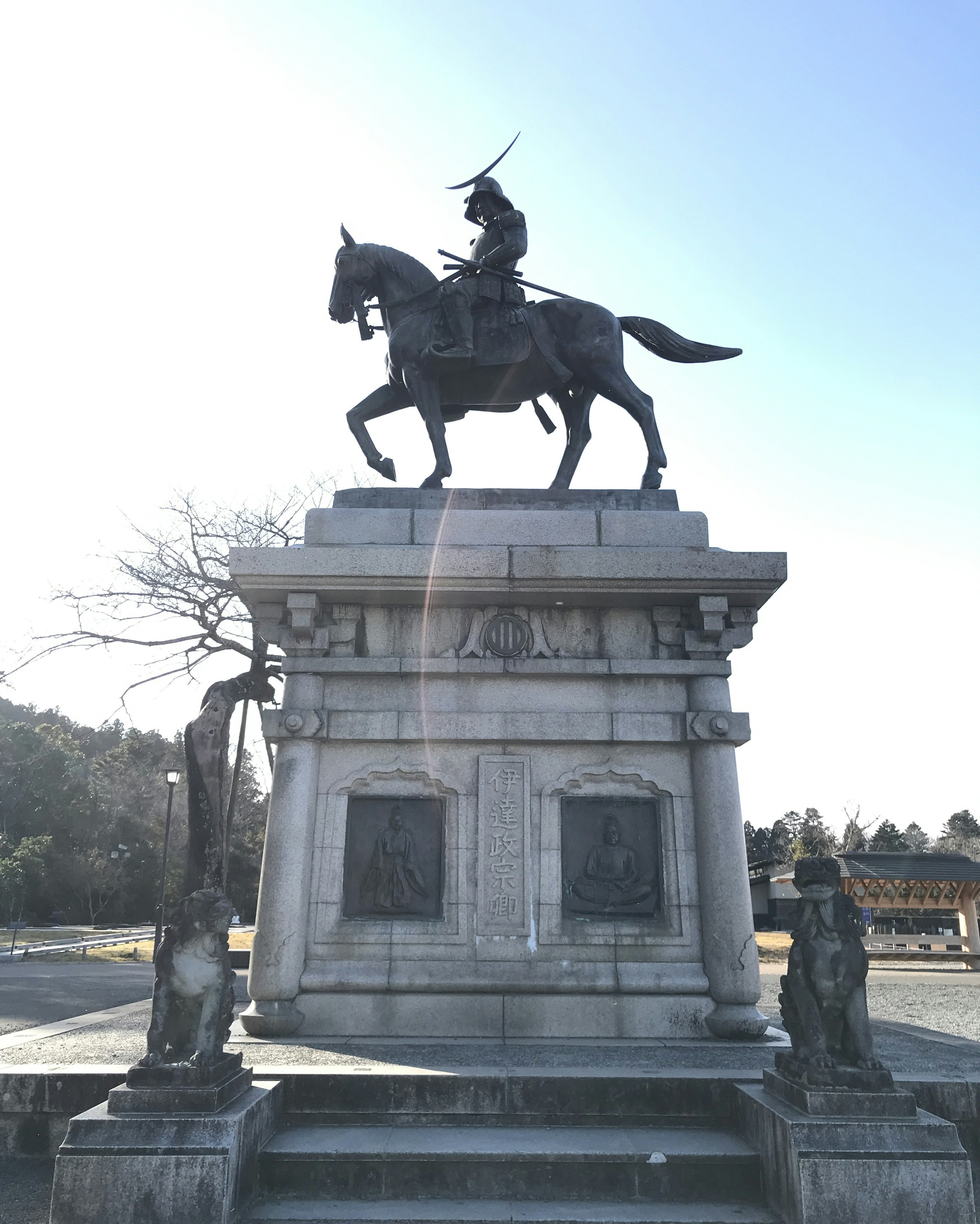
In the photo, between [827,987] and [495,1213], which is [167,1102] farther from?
[827,987]

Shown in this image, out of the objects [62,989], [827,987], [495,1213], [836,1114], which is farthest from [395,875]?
[62,989]

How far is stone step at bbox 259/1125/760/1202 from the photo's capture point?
16.3 ft

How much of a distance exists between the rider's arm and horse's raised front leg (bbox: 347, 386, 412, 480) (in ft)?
5.49

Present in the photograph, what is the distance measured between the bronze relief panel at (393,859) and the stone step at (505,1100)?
195 cm

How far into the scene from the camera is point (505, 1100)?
18.4ft

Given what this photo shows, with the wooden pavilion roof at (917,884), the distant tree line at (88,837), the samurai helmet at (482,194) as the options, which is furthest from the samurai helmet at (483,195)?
the distant tree line at (88,837)

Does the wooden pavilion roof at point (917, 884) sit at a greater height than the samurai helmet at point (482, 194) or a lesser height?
lesser

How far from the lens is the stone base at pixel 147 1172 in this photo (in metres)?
4.39

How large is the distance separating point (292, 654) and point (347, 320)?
3764 millimetres

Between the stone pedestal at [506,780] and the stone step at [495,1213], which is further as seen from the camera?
the stone pedestal at [506,780]

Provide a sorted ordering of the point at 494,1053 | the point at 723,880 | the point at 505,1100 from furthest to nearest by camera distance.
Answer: the point at 723,880
the point at 494,1053
the point at 505,1100

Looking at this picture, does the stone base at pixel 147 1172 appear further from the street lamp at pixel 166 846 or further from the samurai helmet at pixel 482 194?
the street lamp at pixel 166 846

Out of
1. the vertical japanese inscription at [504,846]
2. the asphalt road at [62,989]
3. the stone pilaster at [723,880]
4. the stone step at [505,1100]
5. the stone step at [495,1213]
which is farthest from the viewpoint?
the asphalt road at [62,989]

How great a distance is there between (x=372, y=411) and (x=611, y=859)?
5357 millimetres
